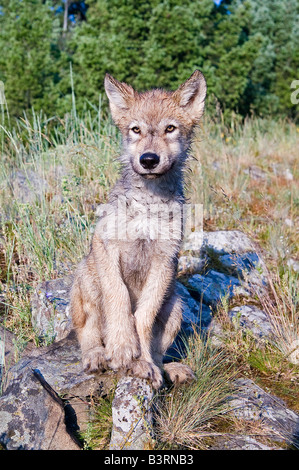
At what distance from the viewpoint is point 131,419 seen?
2910mm

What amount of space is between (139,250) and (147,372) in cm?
94

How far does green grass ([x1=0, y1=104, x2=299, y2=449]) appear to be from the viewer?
321 cm

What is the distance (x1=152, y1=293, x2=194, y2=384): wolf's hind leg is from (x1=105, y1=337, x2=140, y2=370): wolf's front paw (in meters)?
0.41

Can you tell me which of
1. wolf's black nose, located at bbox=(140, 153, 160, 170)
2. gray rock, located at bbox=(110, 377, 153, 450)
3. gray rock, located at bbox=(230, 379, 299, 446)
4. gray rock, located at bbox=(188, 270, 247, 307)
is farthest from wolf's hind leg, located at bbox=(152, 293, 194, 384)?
wolf's black nose, located at bbox=(140, 153, 160, 170)

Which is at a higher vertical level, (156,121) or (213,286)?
(156,121)

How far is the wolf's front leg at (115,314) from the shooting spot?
331 centimetres

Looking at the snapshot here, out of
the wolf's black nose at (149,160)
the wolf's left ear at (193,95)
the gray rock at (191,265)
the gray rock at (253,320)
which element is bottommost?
the gray rock at (253,320)

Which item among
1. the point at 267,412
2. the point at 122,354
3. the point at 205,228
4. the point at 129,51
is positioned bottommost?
the point at 267,412

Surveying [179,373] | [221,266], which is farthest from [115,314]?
[221,266]

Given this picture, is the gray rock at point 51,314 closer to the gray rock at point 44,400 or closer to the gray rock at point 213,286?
the gray rock at point 44,400

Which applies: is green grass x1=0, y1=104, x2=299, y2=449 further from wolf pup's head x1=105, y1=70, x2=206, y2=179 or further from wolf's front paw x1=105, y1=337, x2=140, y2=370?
wolf pup's head x1=105, y1=70, x2=206, y2=179

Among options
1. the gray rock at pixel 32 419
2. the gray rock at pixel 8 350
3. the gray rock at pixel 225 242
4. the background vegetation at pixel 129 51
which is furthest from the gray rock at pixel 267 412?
the background vegetation at pixel 129 51

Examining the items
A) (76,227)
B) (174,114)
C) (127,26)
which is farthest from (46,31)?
(174,114)

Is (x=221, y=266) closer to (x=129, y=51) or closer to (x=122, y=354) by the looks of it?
(x=122, y=354)
